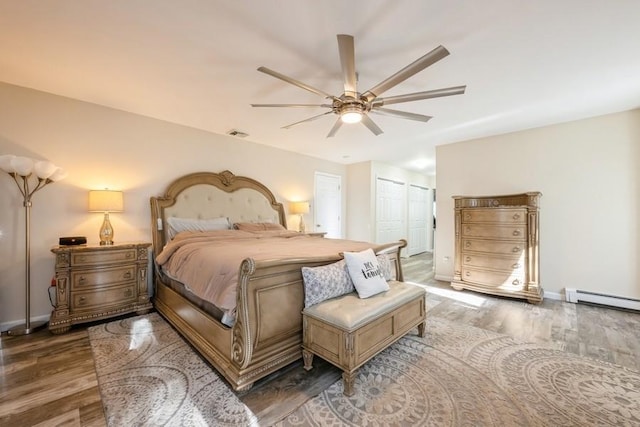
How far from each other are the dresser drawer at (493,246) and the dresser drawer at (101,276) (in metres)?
4.73

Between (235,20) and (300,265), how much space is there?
6.03 ft

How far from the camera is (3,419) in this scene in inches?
60.2

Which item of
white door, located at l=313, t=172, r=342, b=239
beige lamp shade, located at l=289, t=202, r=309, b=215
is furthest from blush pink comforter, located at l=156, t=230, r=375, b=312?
white door, located at l=313, t=172, r=342, b=239

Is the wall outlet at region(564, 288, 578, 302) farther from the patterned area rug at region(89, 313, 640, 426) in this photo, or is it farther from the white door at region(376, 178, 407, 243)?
the white door at region(376, 178, 407, 243)

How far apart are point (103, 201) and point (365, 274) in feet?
Result: 9.89

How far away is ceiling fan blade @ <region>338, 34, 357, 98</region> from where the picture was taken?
1.54 m

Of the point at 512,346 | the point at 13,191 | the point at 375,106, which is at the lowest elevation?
the point at 512,346

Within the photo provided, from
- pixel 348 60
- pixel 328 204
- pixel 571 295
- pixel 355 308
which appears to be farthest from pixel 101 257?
pixel 571 295

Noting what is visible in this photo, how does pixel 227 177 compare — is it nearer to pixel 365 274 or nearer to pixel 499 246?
pixel 365 274

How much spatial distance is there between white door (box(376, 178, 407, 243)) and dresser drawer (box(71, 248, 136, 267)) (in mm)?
4899

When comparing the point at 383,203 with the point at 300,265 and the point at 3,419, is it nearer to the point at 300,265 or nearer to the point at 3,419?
the point at 300,265

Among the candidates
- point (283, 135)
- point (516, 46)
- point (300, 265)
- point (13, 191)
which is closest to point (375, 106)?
point (516, 46)

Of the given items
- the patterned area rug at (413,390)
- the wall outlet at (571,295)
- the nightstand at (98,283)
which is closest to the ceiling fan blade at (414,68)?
the patterned area rug at (413,390)

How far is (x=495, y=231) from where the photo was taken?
389 centimetres
